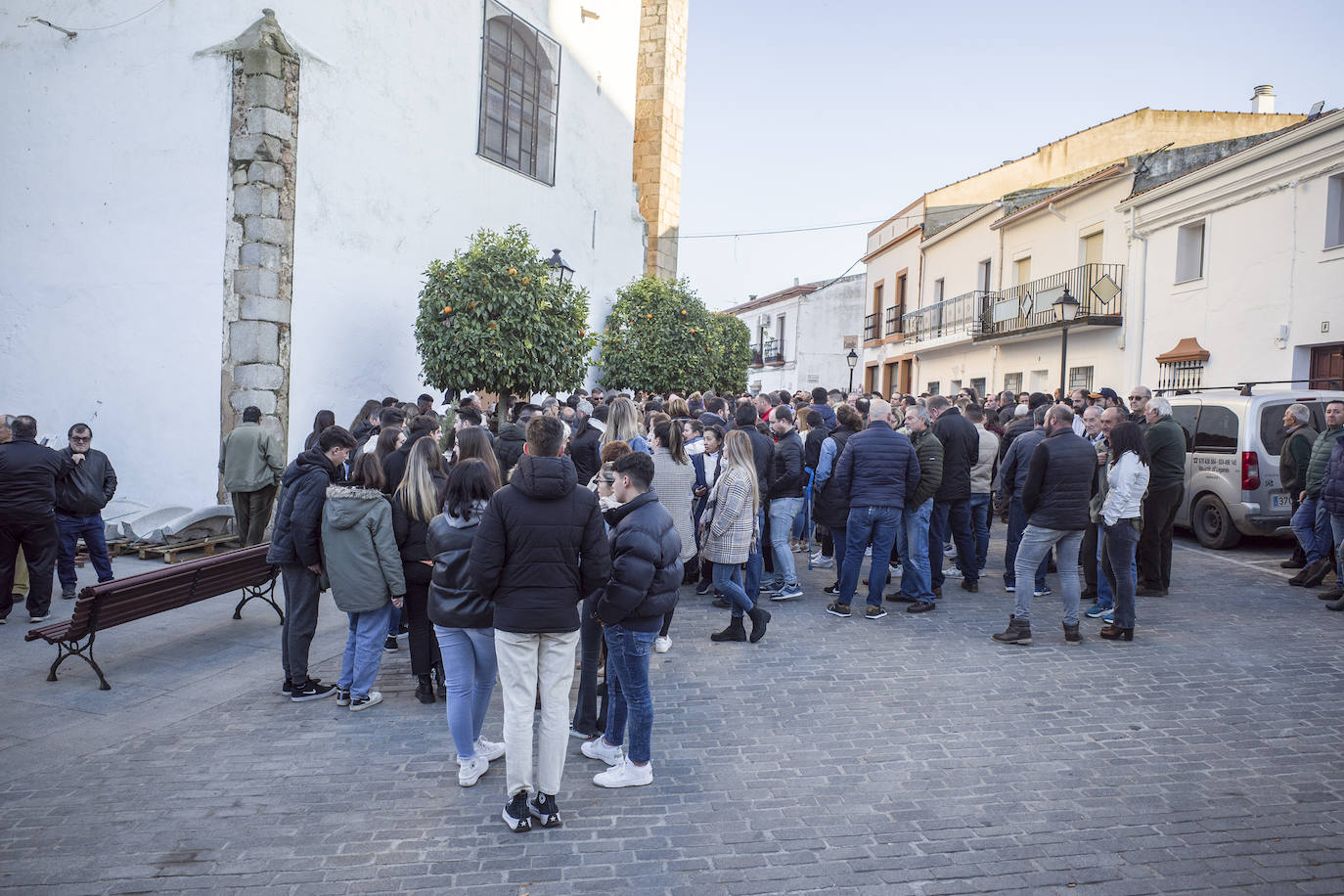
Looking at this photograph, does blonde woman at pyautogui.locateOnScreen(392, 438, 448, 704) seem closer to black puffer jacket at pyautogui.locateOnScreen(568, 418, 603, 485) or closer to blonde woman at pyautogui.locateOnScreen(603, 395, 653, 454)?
blonde woman at pyautogui.locateOnScreen(603, 395, 653, 454)

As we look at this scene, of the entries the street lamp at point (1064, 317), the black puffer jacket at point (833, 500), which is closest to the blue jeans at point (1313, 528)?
the black puffer jacket at point (833, 500)

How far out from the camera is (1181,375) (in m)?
16.1

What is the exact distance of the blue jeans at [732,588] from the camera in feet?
20.6

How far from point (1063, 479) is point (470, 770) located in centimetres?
456

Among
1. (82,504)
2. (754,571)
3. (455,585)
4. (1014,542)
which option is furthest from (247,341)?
(1014,542)

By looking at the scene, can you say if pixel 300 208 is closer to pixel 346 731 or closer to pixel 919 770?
pixel 346 731

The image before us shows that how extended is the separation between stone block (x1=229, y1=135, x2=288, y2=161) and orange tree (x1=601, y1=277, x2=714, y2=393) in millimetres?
8394

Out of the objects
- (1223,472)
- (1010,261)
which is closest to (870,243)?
(1010,261)

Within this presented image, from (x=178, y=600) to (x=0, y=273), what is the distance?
801 cm

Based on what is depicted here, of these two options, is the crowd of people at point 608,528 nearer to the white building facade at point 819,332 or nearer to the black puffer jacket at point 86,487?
the black puffer jacket at point 86,487

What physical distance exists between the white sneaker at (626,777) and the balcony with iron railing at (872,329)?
29.9 m

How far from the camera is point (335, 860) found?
3.37 m

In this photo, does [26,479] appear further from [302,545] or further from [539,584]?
[539,584]

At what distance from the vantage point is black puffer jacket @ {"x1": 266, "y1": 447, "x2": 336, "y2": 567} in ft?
16.7
